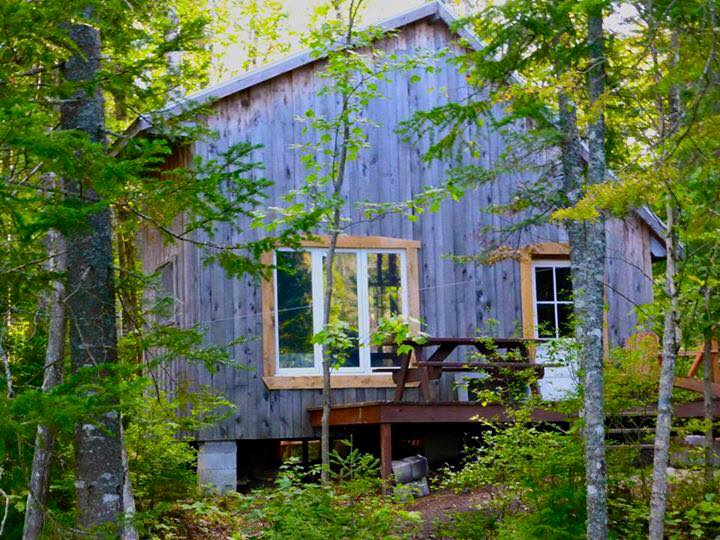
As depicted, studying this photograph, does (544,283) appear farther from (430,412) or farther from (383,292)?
(430,412)

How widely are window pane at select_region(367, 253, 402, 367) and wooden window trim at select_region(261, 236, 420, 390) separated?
5.2 inches

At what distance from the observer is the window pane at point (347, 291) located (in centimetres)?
1270

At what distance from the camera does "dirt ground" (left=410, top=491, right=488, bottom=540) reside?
954cm

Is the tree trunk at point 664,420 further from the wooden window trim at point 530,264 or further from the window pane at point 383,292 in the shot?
the wooden window trim at point 530,264

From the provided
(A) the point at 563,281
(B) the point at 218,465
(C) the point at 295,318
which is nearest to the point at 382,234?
(C) the point at 295,318

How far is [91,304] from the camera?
21.4ft

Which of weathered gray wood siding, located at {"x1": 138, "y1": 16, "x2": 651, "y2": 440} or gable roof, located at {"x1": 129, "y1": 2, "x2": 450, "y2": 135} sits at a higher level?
gable roof, located at {"x1": 129, "y1": 2, "x2": 450, "y2": 135}

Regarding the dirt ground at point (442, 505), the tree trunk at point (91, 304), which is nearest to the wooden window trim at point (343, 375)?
the dirt ground at point (442, 505)

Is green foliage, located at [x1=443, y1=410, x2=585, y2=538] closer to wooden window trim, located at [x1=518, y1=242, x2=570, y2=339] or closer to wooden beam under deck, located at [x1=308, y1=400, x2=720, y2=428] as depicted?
wooden beam under deck, located at [x1=308, y1=400, x2=720, y2=428]

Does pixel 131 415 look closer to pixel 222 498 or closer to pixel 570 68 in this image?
pixel 222 498

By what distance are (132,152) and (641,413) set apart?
5.15 meters

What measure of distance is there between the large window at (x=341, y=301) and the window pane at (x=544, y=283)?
1888mm

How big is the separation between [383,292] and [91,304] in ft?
22.2

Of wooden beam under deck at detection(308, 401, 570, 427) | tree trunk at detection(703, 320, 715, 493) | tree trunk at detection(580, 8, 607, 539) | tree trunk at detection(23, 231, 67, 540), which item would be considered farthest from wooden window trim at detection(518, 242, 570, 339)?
tree trunk at detection(23, 231, 67, 540)
